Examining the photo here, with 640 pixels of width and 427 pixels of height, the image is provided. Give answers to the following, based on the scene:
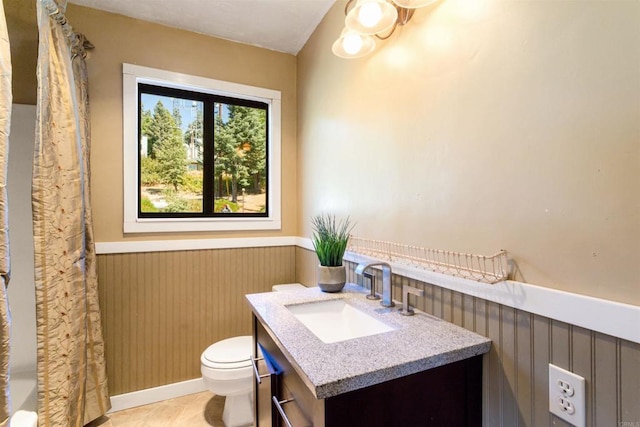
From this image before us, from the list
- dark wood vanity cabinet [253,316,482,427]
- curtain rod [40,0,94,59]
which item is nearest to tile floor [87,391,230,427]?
dark wood vanity cabinet [253,316,482,427]

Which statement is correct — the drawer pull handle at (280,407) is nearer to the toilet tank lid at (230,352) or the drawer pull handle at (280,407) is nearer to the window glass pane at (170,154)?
the toilet tank lid at (230,352)

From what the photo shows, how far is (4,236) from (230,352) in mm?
1260

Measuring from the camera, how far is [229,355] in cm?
179

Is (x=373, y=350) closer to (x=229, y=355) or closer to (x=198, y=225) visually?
(x=229, y=355)

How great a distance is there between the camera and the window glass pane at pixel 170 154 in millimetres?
2158

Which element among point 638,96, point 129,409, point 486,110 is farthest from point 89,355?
point 638,96

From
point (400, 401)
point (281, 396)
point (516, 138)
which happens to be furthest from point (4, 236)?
point (516, 138)

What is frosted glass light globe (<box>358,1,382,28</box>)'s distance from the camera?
1.20 m

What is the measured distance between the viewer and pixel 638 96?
24.5 inches

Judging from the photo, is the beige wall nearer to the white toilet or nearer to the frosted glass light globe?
the frosted glass light globe

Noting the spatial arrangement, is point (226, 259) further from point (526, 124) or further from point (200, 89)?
point (526, 124)

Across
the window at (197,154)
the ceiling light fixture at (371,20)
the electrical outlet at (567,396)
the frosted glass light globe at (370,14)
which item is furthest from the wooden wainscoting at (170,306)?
the electrical outlet at (567,396)

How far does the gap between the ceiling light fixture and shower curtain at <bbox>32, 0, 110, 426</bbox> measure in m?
1.40

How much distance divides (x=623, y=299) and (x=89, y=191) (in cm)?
238
